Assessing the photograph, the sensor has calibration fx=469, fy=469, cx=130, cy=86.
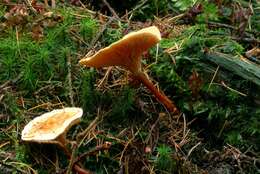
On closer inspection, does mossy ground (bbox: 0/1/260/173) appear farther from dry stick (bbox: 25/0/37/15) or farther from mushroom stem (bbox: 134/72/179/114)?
dry stick (bbox: 25/0/37/15)

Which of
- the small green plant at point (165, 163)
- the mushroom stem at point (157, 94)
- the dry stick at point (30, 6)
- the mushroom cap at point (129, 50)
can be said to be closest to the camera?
the mushroom cap at point (129, 50)

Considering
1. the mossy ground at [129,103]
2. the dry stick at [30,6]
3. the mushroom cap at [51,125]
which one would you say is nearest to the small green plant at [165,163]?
the mossy ground at [129,103]

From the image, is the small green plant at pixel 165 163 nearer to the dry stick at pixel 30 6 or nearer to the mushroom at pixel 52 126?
the mushroom at pixel 52 126

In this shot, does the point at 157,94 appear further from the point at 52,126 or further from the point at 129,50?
the point at 52,126

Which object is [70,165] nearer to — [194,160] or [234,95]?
[194,160]

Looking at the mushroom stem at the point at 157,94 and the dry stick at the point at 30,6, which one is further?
the dry stick at the point at 30,6

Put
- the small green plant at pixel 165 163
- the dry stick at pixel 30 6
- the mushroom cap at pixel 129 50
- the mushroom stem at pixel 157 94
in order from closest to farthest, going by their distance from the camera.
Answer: the mushroom cap at pixel 129 50, the small green plant at pixel 165 163, the mushroom stem at pixel 157 94, the dry stick at pixel 30 6

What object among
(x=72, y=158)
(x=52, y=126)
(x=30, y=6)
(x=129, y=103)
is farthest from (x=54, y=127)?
(x=30, y=6)

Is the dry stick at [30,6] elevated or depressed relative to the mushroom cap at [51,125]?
elevated

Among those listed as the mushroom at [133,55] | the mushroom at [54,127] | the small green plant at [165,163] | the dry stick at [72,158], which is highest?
the mushroom at [133,55]
